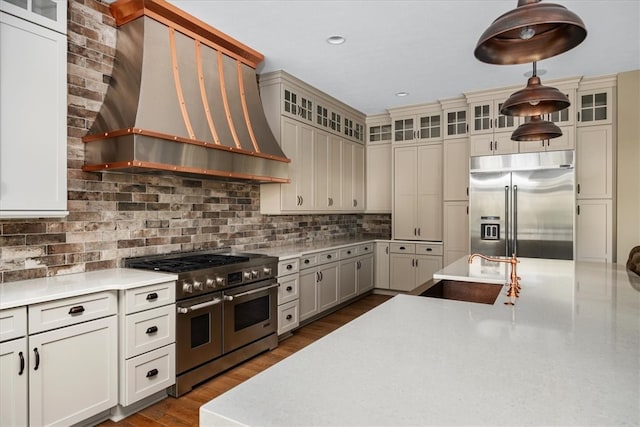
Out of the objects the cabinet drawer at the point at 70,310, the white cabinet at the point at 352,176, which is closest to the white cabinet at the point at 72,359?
the cabinet drawer at the point at 70,310

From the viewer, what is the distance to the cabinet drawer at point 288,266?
147 inches

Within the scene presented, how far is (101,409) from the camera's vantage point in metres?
2.32

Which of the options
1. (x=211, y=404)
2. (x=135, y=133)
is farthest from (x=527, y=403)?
(x=135, y=133)

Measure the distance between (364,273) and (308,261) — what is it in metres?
1.58

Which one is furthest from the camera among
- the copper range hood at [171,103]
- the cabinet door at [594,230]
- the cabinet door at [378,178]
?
the cabinet door at [378,178]

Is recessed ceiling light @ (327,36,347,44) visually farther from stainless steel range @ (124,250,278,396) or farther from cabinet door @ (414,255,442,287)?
cabinet door @ (414,255,442,287)

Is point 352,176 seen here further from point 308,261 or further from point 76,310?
point 76,310

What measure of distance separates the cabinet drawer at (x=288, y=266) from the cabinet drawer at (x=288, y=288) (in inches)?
2.0

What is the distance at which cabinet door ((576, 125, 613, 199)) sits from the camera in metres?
4.37

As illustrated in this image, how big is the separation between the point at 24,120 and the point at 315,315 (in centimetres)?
329

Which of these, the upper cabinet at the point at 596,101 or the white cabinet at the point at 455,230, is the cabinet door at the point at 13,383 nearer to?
the white cabinet at the point at 455,230

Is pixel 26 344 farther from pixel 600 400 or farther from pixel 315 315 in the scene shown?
pixel 315 315

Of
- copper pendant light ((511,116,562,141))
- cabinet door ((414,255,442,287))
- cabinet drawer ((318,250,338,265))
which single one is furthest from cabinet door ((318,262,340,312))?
copper pendant light ((511,116,562,141))

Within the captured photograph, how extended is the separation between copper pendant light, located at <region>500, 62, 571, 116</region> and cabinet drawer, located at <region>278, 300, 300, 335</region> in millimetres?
2607
